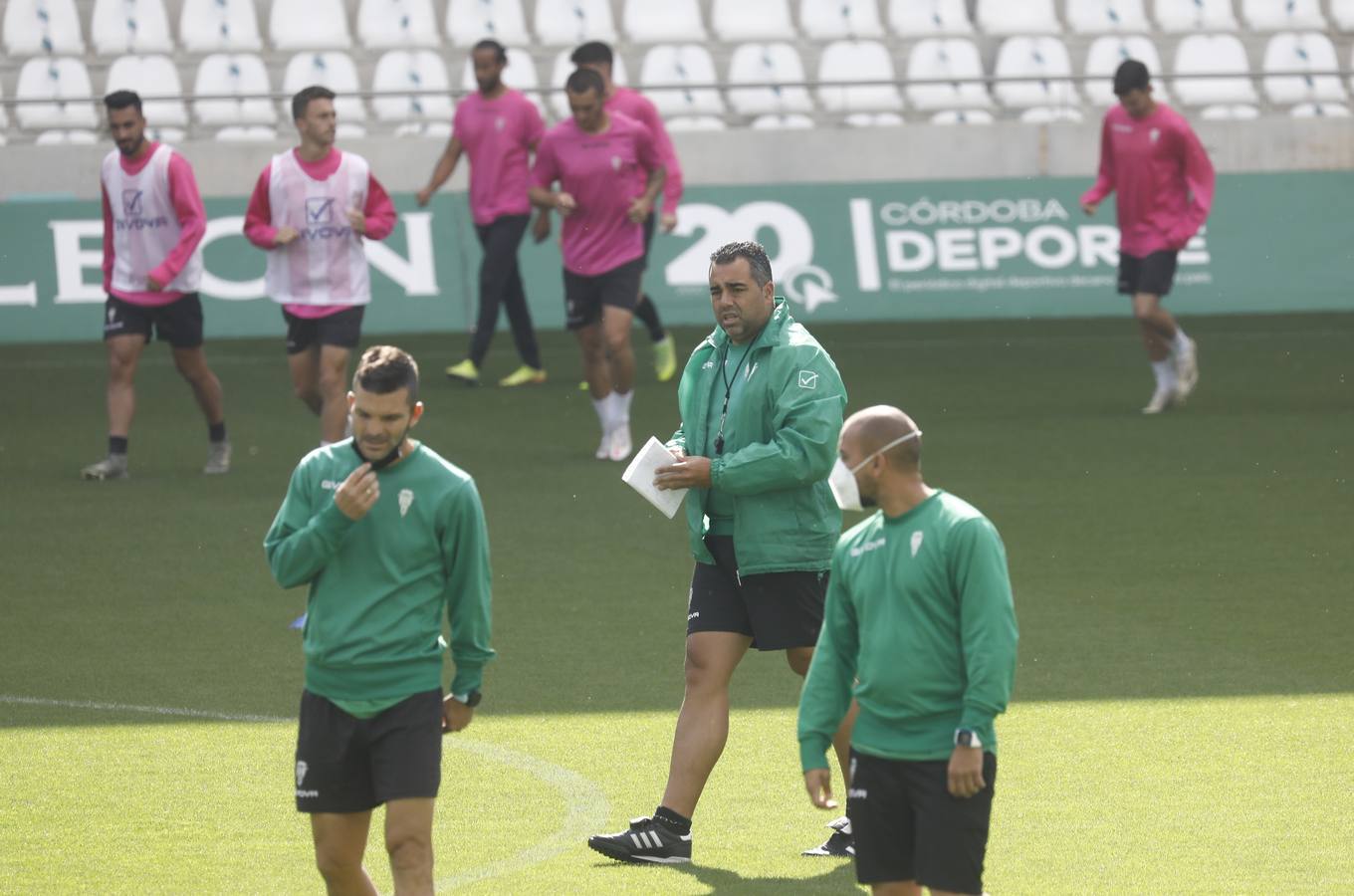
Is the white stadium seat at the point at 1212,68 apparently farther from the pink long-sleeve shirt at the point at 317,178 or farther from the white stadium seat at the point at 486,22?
the pink long-sleeve shirt at the point at 317,178

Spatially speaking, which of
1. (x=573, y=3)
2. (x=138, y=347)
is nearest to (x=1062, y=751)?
(x=138, y=347)

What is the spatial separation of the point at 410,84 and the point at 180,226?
1106 centimetres

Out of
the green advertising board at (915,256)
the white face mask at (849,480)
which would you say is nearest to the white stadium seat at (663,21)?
the green advertising board at (915,256)

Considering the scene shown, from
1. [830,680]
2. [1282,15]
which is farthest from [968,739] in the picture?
[1282,15]

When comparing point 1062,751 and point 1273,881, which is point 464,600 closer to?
point 1273,881

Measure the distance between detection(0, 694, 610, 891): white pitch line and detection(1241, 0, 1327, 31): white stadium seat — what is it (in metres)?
20.7

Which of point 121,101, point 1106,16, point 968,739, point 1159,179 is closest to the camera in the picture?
point 968,739

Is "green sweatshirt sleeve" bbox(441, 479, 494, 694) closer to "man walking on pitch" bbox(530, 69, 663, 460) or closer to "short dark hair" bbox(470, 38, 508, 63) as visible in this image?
"man walking on pitch" bbox(530, 69, 663, 460)

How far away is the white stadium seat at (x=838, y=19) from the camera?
25781mm

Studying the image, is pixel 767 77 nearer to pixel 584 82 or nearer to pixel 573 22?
pixel 573 22

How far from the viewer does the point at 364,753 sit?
526cm

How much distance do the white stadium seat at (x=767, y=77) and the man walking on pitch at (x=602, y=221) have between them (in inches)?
385

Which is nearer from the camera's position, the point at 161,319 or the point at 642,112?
the point at 161,319

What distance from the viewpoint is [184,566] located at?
11094 mm
